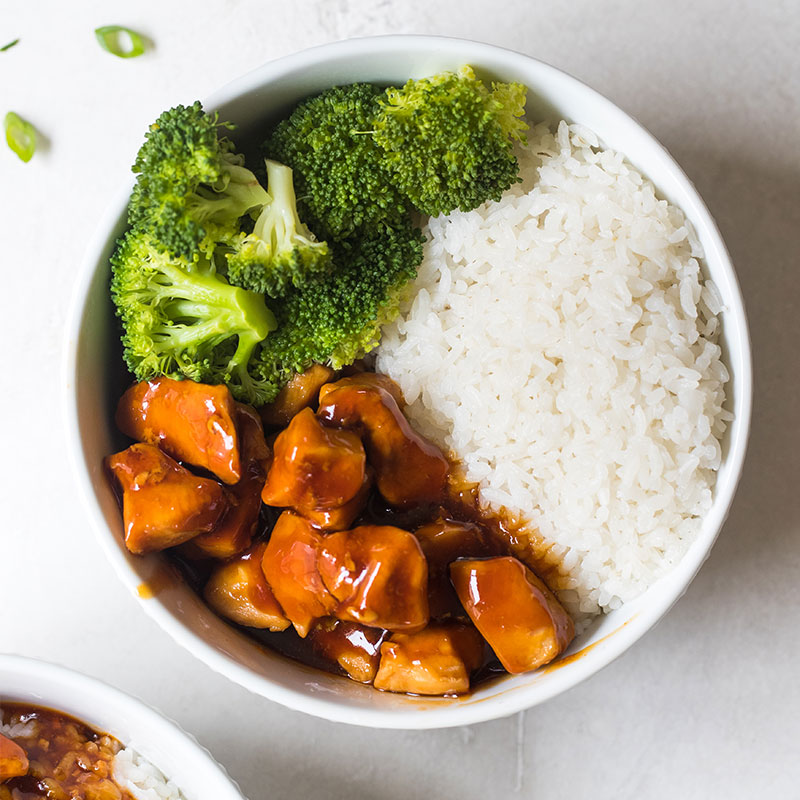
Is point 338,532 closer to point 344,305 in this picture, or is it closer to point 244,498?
point 244,498

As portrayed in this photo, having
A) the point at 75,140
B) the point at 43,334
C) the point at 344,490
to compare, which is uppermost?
the point at 75,140

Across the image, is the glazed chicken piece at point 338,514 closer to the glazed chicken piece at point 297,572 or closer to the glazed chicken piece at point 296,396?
the glazed chicken piece at point 297,572

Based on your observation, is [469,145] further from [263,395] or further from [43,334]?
[43,334]

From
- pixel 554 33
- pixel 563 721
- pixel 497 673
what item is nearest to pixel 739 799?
pixel 563 721

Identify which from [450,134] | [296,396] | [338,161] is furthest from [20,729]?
[450,134]

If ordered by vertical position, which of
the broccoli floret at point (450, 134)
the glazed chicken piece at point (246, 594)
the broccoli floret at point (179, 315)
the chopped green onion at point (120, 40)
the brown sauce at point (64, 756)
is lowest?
the brown sauce at point (64, 756)

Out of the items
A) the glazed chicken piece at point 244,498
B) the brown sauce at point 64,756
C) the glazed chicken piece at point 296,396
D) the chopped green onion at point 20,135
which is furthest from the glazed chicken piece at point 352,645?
the chopped green onion at point 20,135
